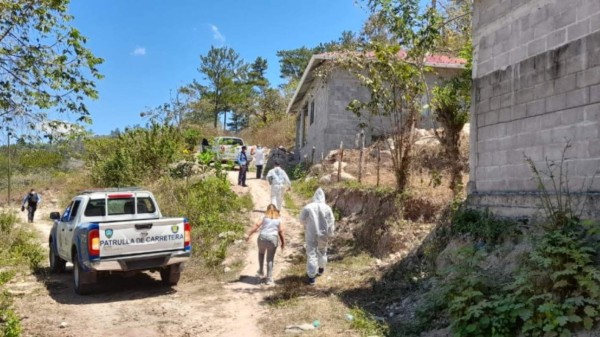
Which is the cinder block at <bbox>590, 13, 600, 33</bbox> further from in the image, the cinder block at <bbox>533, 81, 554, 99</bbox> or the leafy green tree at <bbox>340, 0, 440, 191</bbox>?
the leafy green tree at <bbox>340, 0, 440, 191</bbox>

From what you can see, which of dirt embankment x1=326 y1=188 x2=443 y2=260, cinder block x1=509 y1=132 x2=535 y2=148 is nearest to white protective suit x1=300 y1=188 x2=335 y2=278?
dirt embankment x1=326 y1=188 x2=443 y2=260

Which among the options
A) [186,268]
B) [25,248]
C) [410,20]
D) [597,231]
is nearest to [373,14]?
[410,20]

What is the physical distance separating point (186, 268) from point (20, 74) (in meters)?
5.00

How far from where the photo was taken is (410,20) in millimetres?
10203

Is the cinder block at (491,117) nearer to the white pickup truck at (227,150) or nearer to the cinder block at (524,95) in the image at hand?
the cinder block at (524,95)

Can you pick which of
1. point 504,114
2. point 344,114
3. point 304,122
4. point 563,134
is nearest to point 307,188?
point 344,114

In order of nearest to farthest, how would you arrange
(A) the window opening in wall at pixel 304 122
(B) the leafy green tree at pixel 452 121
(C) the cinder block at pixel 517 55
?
(C) the cinder block at pixel 517 55 < (B) the leafy green tree at pixel 452 121 < (A) the window opening in wall at pixel 304 122

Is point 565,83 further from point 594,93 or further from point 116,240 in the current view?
point 116,240

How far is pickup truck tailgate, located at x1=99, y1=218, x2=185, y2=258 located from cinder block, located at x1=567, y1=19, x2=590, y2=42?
21.9ft

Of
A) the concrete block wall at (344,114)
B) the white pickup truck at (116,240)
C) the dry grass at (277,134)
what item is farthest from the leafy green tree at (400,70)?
the dry grass at (277,134)

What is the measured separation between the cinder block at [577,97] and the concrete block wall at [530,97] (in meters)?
0.01

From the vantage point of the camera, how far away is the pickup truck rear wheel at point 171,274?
357 inches

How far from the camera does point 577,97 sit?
19.4 ft

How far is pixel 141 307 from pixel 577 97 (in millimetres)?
6902
